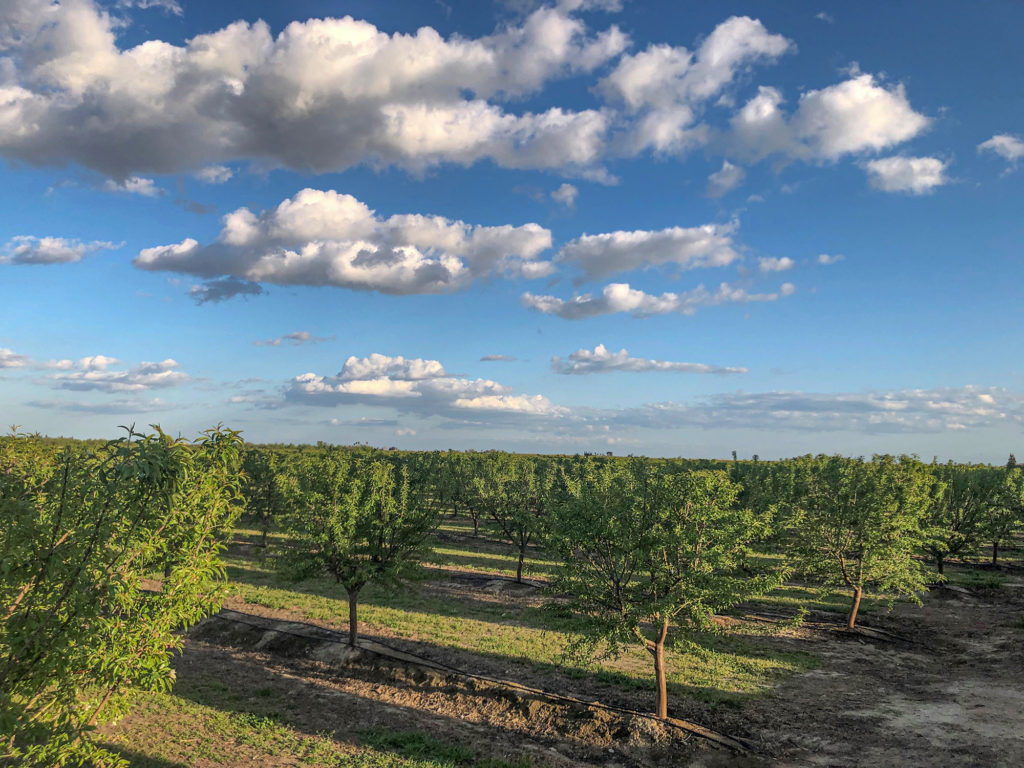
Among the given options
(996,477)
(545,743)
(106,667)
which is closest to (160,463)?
(106,667)

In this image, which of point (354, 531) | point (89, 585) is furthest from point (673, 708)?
point (89, 585)

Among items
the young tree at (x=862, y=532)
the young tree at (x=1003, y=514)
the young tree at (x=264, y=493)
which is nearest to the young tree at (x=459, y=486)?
the young tree at (x=264, y=493)

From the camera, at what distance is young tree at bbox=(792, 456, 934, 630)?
109 feet

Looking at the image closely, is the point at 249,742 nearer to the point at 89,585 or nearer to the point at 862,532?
the point at 89,585

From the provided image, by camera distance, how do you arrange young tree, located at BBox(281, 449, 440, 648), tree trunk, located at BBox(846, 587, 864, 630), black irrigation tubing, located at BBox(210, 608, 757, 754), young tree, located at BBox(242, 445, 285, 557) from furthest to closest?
young tree, located at BBox(242, 445, 285, 557)
tree trunk, located at BBox(846, 587, 864, 630)
young tree, located at BBox(281, 449, 440, 648)
black irrigation tubing, located at BBox(210, 608, 757, 754)

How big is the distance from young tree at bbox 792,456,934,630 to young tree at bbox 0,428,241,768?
3527cm

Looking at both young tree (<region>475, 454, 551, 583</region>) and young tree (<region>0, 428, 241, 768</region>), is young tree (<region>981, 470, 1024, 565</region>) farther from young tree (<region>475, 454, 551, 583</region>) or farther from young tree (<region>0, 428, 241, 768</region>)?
young tree (<region>0, 428, 241, 768</region>)

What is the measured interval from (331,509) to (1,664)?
1869 centimetres

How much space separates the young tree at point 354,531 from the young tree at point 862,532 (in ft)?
78.6

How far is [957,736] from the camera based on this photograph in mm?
20281

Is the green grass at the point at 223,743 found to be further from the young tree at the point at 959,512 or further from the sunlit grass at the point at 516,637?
the young tree at the point at 959,512

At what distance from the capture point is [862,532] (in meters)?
33.7

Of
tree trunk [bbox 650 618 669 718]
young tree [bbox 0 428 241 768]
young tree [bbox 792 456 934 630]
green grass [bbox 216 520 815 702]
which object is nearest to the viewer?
young tree [bbox 0 428 241 768]

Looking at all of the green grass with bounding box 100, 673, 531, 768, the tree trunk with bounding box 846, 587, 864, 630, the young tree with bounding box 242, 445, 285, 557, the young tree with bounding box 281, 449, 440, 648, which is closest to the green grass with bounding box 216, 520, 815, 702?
the young tree with bounding box 281, 449, 440, 648
